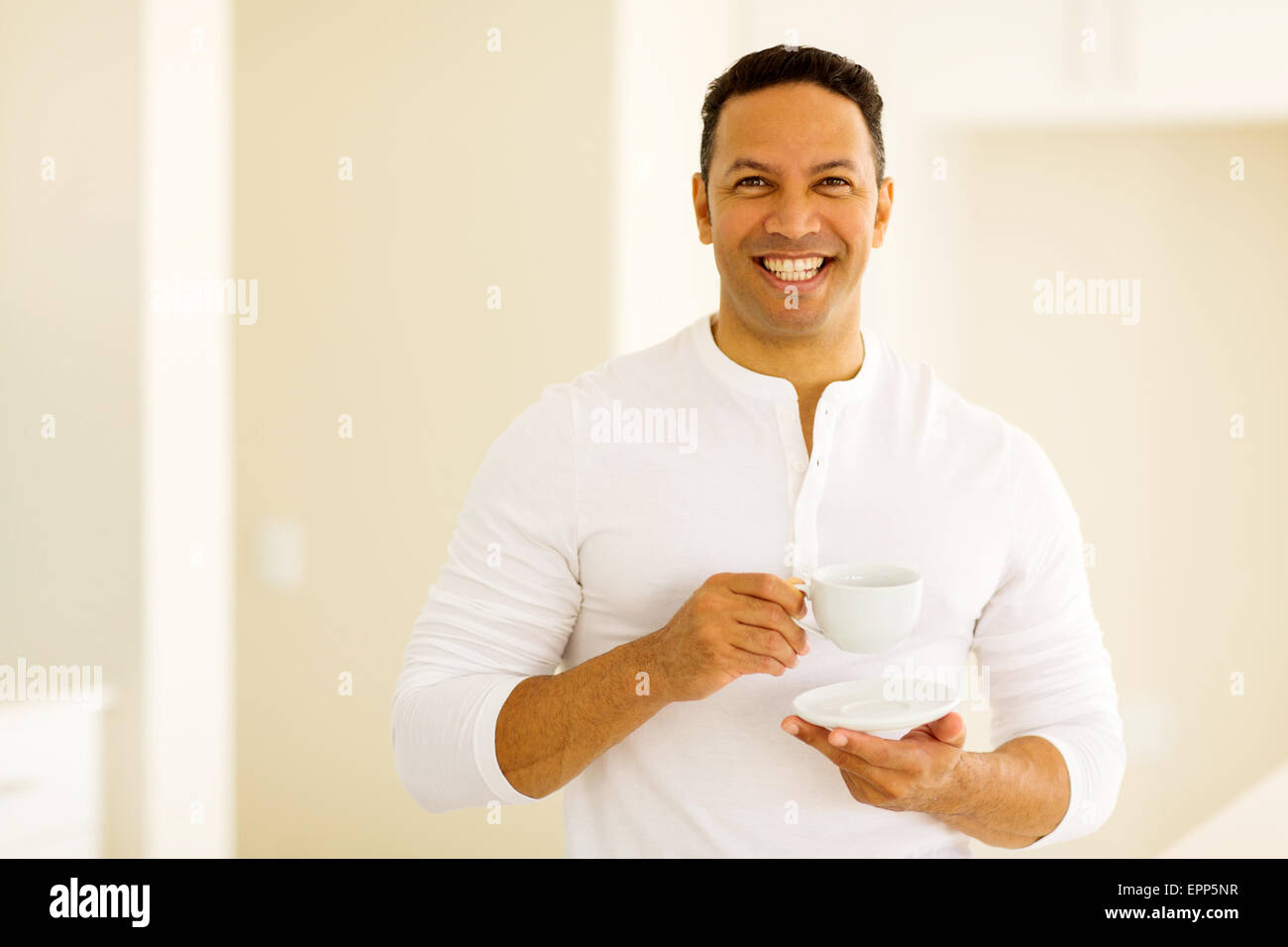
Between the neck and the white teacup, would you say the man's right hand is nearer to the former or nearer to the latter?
the white teacup

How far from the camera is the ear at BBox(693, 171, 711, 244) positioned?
1.39 meters

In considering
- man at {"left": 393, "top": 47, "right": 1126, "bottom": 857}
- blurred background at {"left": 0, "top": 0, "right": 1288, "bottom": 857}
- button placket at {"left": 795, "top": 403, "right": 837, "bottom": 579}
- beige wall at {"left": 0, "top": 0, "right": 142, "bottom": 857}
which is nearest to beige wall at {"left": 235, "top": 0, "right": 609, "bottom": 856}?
blurred background at {"left": 0, "top": 0, "right": 1288, "bottom": 857}

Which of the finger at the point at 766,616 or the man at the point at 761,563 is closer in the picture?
the finger at the point at 766,616

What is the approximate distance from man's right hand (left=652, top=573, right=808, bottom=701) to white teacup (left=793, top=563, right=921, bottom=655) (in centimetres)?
3

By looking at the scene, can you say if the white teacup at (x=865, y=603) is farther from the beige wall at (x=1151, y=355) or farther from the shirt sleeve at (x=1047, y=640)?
the beige wall at (x=1151, y=355)

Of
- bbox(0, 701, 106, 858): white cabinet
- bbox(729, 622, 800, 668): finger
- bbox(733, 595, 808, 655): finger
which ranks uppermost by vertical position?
bbox(733, 595, 808, 655): finger

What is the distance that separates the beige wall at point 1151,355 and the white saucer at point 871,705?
2.02 metres

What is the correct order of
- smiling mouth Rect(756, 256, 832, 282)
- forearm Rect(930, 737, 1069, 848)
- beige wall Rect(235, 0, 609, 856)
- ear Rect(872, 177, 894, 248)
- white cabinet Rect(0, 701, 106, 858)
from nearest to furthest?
1. forearm Rect(930, 737, 1069, 848)
2. smiling mouth Rect(756, 256, 832, 282)
3. ear Rect(872, 177, 894, 248)
4. white cabinet Rect(0, 701, 106, 858)
5. beige wall Rect(235, 0, 609, 856)

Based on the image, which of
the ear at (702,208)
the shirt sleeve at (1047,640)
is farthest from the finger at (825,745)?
the ear at (702,208)

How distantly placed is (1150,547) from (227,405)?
253 cm

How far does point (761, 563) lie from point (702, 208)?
504 mm

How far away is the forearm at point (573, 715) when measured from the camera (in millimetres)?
1129

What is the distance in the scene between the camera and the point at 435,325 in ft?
9.00

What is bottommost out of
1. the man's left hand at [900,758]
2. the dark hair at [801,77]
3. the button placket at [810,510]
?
the man's left hand at [900,758]
